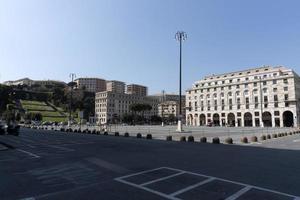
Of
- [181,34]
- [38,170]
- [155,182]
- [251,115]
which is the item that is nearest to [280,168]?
[155,182]

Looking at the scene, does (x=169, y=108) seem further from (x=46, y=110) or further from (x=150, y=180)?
(x=150, y=180)

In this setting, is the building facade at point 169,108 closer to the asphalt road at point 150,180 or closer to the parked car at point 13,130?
the parked car at point 13,130

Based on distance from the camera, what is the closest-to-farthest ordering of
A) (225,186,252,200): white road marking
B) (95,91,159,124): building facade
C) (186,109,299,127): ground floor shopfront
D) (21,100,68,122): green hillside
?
(225,186,252,200): white road marking → (186,109,299,127): ground floor shopfront → (21,100,68,122): green hillside → (95,91,159,124): building facade

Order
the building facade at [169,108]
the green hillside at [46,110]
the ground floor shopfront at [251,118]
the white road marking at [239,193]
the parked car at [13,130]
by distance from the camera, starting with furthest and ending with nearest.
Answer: the building facade at [169,108], the green hillside at [46,110], the ground floor shopfront at [251,118], the parked car at [13,130], the white road marking at [239,193]

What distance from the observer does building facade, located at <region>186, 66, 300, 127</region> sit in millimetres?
98562

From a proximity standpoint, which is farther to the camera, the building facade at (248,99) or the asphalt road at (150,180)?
the building facade at (248,99)

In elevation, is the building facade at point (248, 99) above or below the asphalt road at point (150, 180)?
above

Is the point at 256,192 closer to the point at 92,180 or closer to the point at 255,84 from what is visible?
A: the point at 92,180

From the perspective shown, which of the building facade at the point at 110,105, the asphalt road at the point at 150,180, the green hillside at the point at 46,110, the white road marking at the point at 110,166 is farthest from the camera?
the building facade at the point at 110,105

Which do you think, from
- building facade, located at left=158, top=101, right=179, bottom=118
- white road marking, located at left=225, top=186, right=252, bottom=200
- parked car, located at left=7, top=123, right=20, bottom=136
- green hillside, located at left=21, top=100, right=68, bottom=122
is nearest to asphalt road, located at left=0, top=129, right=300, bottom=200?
white road marking, located at left=225, top=186, right=252, bottom=200

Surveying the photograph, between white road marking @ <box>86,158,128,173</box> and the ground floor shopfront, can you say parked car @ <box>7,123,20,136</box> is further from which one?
the ground floor shopfront

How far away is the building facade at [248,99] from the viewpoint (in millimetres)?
98562

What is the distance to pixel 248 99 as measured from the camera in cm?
10981

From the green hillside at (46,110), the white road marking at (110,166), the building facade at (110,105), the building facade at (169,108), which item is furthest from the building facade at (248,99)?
the white road marking at (110,166)
